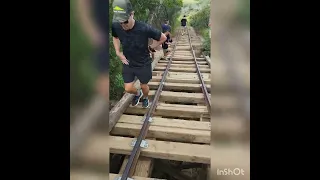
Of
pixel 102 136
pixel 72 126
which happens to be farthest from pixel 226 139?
pixel 72 126

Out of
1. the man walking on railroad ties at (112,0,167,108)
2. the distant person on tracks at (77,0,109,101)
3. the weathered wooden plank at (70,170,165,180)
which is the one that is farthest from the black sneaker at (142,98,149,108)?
the weathered wooden plank at (70,170,165,180)

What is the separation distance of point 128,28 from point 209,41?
18.3 inches

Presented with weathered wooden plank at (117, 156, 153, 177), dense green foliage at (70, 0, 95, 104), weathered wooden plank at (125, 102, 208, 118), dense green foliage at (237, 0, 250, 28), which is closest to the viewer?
dense green foliage at (237, 0, 250, 28)

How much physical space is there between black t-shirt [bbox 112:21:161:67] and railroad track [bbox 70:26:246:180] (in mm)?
141

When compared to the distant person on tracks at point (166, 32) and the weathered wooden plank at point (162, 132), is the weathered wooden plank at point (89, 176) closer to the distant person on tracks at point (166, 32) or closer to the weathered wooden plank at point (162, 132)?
the weathered wooden plank at point (162, 132)

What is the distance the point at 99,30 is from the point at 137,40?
0.86 ft

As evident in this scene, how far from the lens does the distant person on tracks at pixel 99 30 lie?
1.54 m

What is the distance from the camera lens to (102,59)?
62.3 inches

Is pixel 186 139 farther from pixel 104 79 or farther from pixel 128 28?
pixel 128 28

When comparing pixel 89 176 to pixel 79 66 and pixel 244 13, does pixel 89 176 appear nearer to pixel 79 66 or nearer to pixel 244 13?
pixel 79 66

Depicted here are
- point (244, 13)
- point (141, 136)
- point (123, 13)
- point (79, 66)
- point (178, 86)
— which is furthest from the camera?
point (178, 86)

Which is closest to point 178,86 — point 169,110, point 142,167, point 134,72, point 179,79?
point 179,79

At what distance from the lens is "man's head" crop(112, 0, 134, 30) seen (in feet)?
5.24

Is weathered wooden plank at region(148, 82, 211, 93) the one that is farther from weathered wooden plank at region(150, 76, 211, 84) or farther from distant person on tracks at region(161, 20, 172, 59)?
distant person on tracks at region(161, 20, 172, 59)
